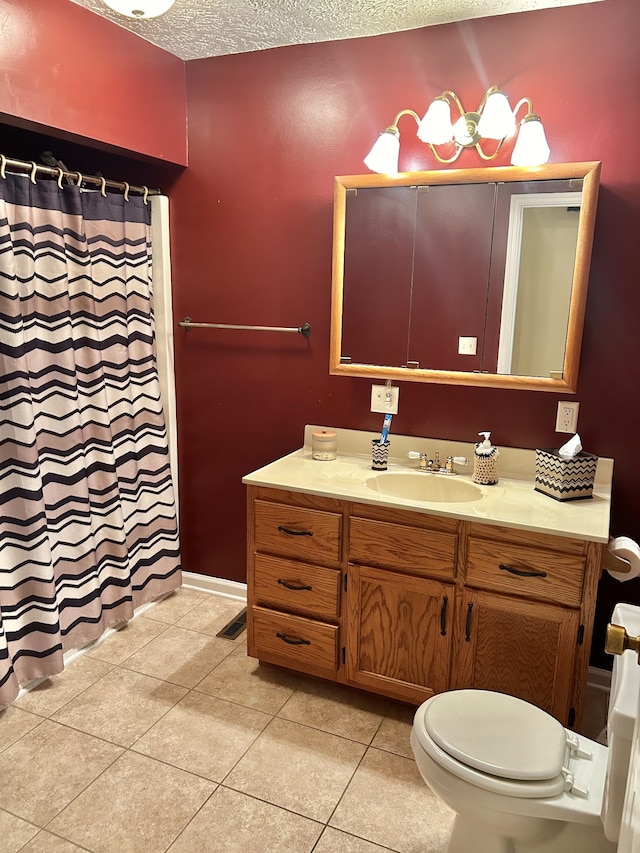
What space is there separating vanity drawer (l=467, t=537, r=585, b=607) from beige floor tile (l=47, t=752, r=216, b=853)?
1.05 metres

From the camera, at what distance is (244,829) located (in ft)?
5.64

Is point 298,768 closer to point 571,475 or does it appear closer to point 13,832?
point 13,832

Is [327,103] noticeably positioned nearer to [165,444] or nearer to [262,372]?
[262,372]

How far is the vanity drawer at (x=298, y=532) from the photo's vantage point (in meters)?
2.14

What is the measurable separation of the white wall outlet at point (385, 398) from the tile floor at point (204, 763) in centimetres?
108

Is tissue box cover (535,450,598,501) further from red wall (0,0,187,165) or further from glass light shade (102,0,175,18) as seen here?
red wall (0,0,187,165)

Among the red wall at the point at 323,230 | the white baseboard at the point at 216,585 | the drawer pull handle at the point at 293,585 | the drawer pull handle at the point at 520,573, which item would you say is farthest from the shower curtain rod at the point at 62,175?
the drawer pull handle at the point at 520,573

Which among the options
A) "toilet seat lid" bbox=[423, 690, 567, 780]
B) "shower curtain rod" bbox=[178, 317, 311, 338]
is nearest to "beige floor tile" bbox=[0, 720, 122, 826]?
"toilet seat lid" bbox=[423, 690, 567, 780]

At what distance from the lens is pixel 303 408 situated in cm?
267

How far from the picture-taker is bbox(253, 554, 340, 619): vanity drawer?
218 centimetres

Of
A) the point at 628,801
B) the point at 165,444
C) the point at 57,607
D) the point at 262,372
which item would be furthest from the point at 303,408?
the point at 628,801

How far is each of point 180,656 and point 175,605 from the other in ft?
1.45

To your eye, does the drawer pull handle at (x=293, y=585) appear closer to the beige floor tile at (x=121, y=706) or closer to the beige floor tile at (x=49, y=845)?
the beige floor tile at (x=121, y=706)

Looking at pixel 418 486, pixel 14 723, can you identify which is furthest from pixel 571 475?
pixel 14 723
